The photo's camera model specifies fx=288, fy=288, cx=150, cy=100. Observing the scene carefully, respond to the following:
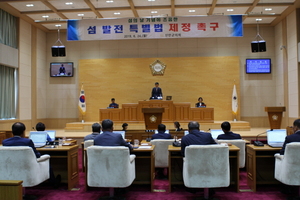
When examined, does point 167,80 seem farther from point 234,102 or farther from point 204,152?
point 204,152

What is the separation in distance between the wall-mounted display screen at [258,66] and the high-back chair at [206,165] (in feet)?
36.7

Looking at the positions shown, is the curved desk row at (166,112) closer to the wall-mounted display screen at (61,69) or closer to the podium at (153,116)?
the podium at (153,116)

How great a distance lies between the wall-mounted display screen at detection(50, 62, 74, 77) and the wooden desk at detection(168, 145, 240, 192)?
10.8 m

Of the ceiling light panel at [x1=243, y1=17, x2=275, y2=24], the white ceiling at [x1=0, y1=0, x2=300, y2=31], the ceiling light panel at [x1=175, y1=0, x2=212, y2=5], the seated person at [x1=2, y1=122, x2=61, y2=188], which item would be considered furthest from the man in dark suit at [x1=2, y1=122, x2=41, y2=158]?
the ceiling light panel at [x1=243, y1=17, x2=275, y2=24]

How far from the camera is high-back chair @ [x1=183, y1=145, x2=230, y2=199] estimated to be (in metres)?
3.72

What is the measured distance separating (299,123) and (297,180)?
767mm

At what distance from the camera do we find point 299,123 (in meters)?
3.96

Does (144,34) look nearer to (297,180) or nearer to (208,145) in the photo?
(208,145)

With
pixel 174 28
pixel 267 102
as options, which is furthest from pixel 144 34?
pixel 267 102

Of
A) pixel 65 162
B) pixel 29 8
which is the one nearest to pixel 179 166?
pixel 65 162

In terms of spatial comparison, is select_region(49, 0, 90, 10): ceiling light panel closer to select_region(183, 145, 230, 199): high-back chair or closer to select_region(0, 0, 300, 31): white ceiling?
select_region(0, 0, 300, 31): white ceiling

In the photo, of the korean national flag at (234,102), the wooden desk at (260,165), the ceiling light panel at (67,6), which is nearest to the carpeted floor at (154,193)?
the wooden desk at (260,165)

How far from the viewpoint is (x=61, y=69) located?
14.6 metres

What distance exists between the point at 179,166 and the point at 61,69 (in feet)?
36.9
